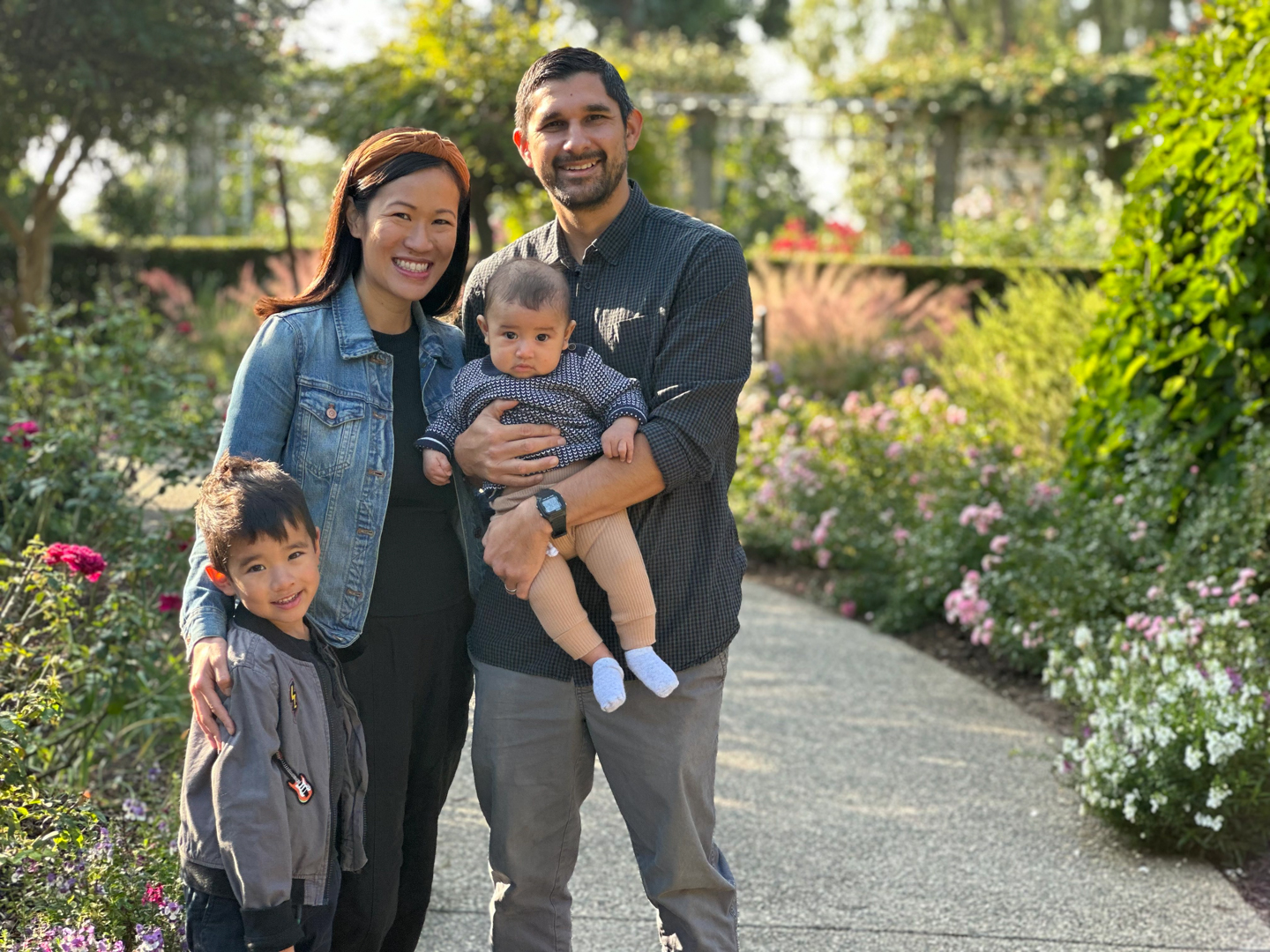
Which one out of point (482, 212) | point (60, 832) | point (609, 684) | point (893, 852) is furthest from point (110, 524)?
point (482, 212)

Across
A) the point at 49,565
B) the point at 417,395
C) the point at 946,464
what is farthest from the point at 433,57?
the point at 417,395

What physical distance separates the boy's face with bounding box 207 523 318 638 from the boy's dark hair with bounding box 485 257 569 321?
0.52 meters

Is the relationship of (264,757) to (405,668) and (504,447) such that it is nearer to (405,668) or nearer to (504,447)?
(405,668)

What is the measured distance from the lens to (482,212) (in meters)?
9.45

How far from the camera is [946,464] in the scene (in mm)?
5863

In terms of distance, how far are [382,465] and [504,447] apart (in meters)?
0.22

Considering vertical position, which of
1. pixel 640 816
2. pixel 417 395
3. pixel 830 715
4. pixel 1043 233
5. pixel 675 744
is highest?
pixel 1043 233

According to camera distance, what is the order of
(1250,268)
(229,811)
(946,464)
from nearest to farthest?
(229,811)
(1250,268)
(946,464)

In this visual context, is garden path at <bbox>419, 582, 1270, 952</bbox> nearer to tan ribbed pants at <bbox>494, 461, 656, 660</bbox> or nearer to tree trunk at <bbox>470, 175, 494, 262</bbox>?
tan ribbed pants at <bbox>494, 461, 656, 660</bbox>

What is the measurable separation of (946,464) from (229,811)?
4625 mm

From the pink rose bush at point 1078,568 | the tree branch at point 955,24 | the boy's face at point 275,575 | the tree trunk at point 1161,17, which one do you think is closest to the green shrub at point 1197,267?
the pink rose bush at point 1078,568

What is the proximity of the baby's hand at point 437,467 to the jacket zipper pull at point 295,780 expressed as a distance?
20.8 inches

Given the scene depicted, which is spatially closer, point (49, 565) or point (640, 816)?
point (640, 816)

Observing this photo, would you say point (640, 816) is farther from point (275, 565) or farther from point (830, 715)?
point (830, 715)
